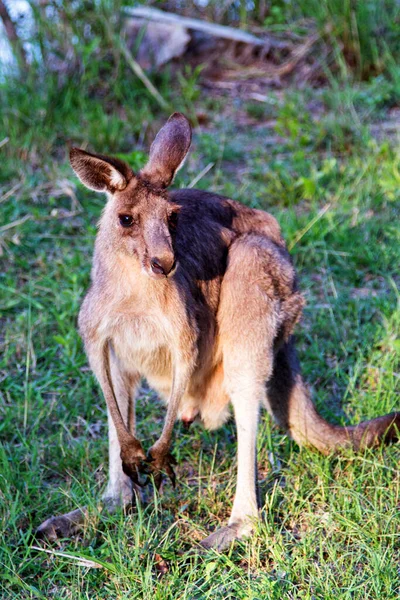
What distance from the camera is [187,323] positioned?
2.95 metres

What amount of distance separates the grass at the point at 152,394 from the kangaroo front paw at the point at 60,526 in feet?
0.17

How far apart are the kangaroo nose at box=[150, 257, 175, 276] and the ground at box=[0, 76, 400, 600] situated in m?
0.89

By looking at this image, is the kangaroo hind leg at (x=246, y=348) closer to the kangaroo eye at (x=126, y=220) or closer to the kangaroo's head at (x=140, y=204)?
the kangaroo's head at (x=140, y=204)

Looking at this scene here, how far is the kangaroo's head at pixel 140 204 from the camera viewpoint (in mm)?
2672

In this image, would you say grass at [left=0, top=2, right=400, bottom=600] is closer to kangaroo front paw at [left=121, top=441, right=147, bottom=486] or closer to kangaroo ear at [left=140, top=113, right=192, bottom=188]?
kangaroo front paw at [left=121, top=441, right=147, bottom=486]

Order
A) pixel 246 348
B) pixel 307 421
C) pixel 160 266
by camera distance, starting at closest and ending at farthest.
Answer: pixel 160 266, pixel 246 348, pixel 307 421

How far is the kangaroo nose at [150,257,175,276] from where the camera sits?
262cm

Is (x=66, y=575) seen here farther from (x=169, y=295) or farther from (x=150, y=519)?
(x=169, y=295)

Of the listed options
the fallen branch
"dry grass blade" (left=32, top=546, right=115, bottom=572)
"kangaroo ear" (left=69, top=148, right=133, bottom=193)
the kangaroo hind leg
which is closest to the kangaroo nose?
"kangaroo ear" (left=69, top=148, right=133, bottom=193)

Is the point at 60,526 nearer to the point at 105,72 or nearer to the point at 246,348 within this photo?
the point at 246,348

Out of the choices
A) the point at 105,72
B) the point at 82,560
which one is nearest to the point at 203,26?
the point at 105,72

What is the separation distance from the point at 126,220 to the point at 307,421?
1.08 metres

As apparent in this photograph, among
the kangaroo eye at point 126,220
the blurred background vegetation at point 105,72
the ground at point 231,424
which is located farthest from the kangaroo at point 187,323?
the blurred background vegetation at point 105,72

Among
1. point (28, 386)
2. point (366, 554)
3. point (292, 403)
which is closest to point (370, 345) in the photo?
point (292, 403)
